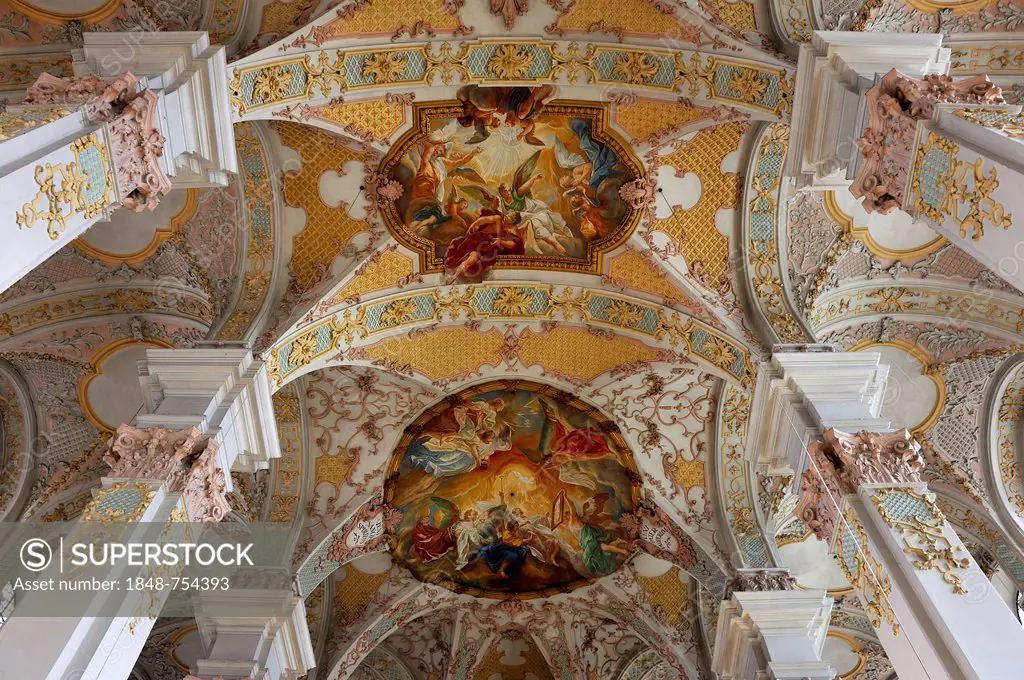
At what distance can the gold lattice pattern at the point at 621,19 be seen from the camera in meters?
9.18

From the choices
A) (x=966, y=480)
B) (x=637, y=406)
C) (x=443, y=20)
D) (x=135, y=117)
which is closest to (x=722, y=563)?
(x=637, y=406)

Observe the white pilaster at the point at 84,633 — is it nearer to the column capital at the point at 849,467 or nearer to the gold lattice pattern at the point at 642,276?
the column capital at the point at 849,467

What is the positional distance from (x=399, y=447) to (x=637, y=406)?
11.6 feet

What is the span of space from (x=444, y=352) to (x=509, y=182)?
2.71m

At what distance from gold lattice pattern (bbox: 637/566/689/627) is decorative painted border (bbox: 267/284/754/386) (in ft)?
15.4

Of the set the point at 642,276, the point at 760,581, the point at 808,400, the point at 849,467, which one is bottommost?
the point at 849,467

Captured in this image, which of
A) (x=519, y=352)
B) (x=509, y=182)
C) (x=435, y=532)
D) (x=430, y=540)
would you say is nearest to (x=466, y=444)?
(x=435, y=532)

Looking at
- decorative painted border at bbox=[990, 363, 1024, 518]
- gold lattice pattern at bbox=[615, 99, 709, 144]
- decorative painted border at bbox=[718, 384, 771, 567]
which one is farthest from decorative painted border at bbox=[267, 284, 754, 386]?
decorative painted border at bbox=[990, 363, 1024, 518]

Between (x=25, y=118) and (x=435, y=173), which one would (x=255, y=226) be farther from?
(x=25, y=118)

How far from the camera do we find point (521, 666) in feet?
52.3

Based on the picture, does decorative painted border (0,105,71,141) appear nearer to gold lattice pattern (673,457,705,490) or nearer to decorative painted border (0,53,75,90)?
decorative painted border (0,53,75,90)

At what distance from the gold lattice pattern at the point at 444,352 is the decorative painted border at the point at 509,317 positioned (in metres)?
0.37

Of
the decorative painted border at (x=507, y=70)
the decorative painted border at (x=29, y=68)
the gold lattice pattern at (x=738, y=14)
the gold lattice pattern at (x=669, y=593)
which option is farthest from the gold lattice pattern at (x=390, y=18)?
the gold lattice pattern at (x=669, y=593)

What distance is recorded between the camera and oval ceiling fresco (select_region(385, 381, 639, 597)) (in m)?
13.2
